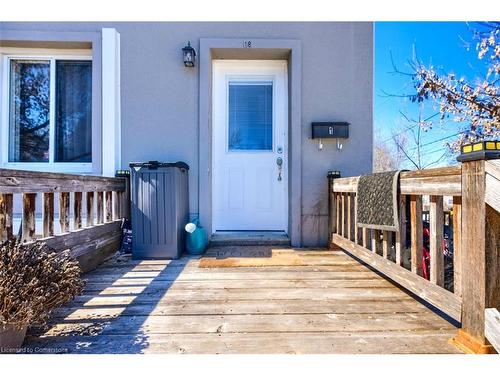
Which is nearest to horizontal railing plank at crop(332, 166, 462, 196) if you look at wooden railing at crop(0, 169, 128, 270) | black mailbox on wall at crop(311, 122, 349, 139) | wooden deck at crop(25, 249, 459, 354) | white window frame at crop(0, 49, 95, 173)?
wooden deck at crop(25, 249, 459, 354)

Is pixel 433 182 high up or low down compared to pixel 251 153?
down

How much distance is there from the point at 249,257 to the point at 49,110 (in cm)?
296

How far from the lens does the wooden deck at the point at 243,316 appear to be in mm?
1378

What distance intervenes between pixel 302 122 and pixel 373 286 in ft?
6.48

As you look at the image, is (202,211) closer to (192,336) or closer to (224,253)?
(224,253)

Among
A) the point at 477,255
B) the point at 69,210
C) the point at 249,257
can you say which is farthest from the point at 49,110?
the point at 477,255

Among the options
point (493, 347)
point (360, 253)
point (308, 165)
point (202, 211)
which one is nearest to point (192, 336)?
point (493, 347)

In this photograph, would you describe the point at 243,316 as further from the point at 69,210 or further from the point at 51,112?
the point at 51,112

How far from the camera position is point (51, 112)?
3539mm

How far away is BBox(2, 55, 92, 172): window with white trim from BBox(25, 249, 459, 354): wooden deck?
1908 millimetres

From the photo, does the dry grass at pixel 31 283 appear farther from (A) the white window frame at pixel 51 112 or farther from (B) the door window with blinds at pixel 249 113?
(B) the door window with blinds at pixel 249 113

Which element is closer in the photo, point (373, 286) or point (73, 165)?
point (373, 286)

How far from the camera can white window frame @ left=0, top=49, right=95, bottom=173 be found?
138 inches

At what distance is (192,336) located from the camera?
1.46m
